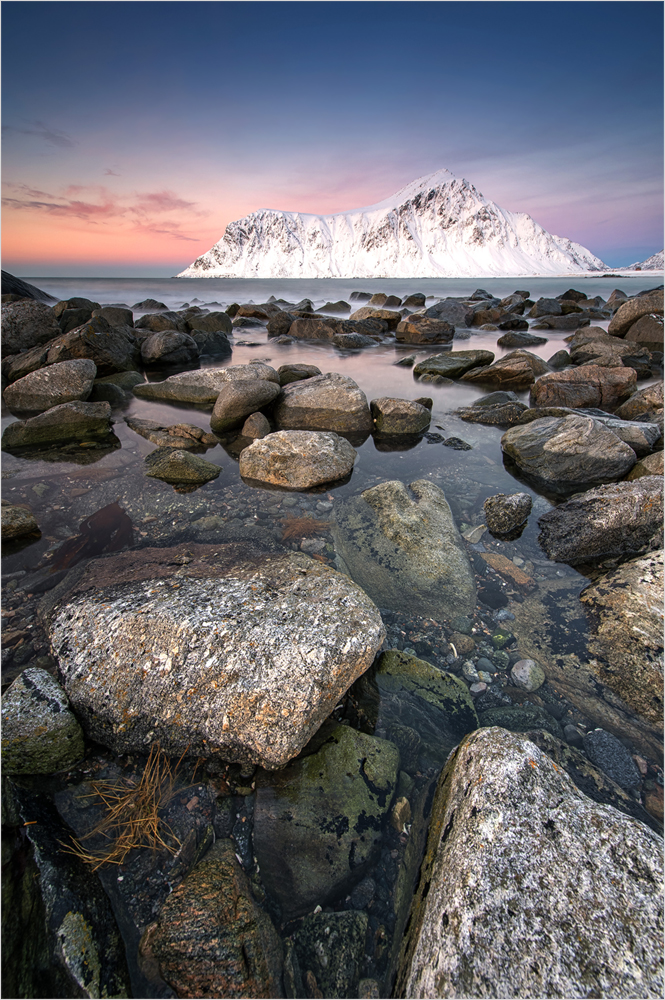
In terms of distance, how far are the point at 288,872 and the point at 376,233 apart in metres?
229

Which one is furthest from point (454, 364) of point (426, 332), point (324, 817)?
point (324, 817)

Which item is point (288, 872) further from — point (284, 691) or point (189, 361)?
point (189, 361)

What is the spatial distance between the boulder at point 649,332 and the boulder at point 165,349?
A: 1751 cm

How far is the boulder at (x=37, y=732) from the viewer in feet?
6.95

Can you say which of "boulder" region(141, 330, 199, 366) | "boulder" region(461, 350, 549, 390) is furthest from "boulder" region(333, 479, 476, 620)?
"boulder" region(141, 330, 199, 366)

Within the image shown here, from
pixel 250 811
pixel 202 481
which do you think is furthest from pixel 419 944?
pixel 202 481

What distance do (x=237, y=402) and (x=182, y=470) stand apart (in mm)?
2146

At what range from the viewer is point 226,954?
5.11ft

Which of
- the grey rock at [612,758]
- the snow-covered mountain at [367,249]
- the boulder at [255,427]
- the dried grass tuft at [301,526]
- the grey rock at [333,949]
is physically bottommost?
the grey rock at [333,949]

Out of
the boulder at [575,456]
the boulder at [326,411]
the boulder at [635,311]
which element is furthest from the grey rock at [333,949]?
the boulder at [635,311]

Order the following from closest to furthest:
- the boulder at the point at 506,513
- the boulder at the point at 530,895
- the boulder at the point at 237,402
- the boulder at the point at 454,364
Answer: the boulder at the point at 530,895, the boulder at the point at 506,513, the boulder at the point at 237,402, the boulder at the point at 454,364

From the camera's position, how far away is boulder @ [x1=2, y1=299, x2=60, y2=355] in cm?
1079

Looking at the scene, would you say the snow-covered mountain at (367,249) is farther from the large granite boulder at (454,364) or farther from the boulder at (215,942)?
the boulder at (215,942)

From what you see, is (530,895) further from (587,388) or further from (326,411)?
(587,388)
